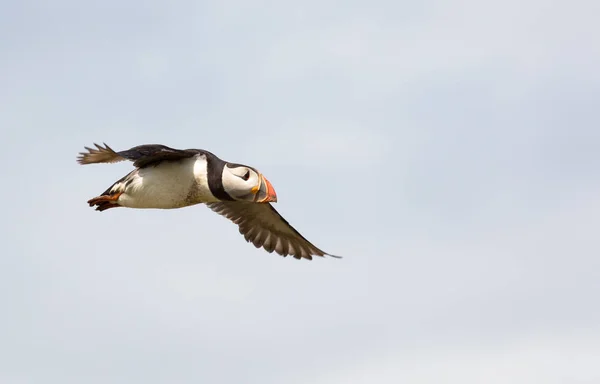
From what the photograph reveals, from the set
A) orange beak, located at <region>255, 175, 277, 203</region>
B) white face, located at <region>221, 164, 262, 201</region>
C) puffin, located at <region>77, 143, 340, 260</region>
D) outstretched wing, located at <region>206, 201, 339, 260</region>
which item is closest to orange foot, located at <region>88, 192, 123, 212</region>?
puffin, located at <region>77, 143, 340, 260</region>

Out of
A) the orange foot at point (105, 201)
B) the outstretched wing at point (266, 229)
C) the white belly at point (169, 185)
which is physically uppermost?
the outstretched wing at point (266, 229)

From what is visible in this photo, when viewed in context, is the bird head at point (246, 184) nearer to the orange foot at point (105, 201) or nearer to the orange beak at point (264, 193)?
the orange beak at point (264, 193)

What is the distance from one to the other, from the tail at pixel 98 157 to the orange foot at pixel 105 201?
49 centimetres

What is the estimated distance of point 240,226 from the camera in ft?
58.6

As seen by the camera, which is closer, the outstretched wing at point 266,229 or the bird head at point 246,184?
the bird head at point 246,184

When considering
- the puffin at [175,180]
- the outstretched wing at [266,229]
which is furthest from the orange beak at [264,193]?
the outstretched wing at [266,229]

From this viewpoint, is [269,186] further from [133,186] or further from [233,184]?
[133,186]

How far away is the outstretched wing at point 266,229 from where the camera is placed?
57.9 ft

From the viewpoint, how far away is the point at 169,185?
50.4ft

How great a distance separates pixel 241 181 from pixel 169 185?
3.38ft

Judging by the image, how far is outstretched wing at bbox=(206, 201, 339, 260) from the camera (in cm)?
1766

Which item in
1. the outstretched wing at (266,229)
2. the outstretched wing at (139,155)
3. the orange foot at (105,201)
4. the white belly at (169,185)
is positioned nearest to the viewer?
the outstretched wing at (139,155)

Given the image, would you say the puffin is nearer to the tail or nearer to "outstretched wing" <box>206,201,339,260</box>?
the tail

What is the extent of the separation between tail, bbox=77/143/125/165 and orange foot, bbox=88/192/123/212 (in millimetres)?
494
